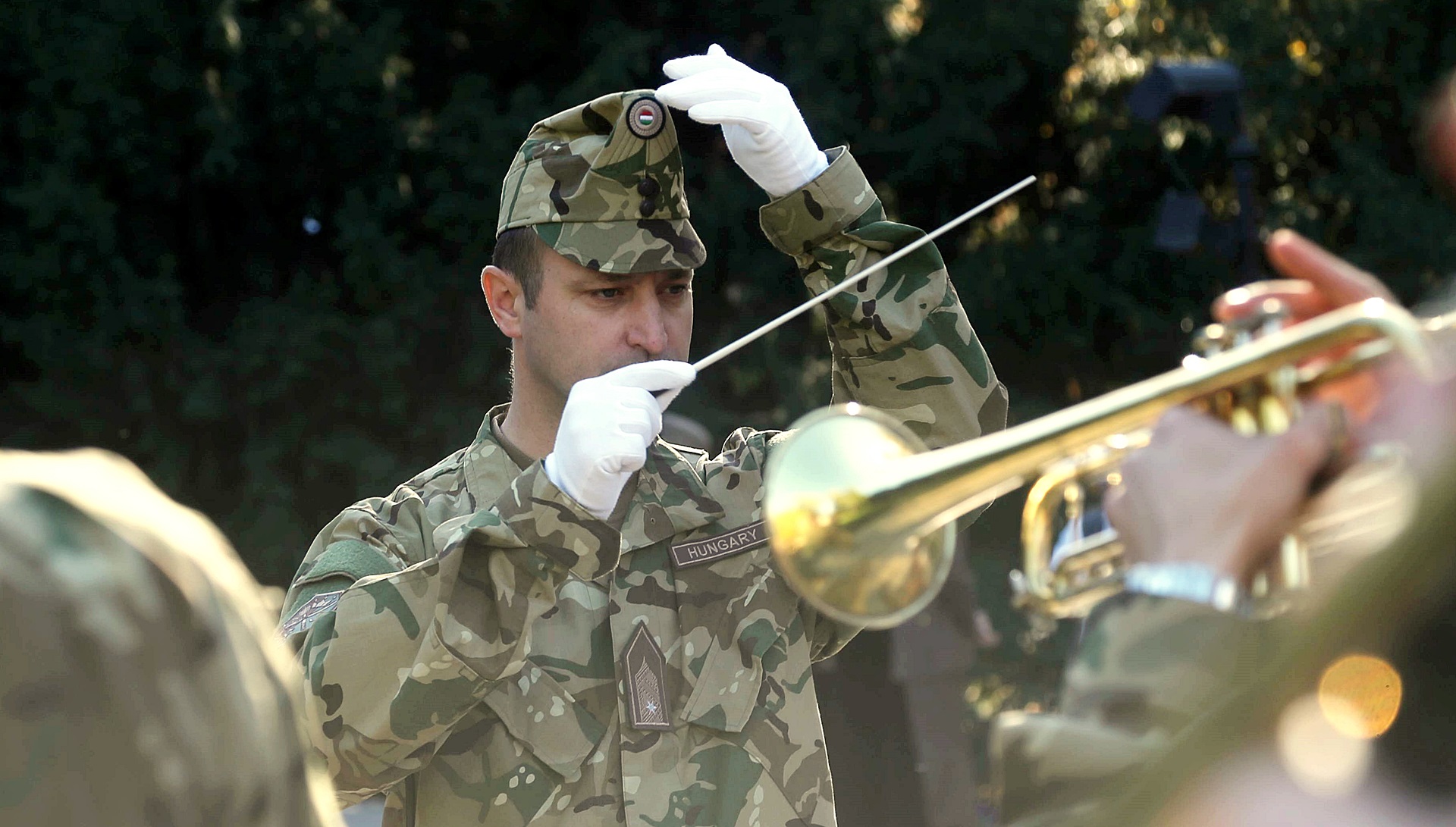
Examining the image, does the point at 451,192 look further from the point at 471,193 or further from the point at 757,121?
the point at 757,121

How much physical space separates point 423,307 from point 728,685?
6.15m

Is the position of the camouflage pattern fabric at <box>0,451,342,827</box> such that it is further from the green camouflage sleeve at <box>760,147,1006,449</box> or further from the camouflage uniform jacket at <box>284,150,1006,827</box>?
the green camouflage sleeve at <box>760,147,1006,449</box>

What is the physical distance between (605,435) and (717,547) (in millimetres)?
406

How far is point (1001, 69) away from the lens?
8.96 metres

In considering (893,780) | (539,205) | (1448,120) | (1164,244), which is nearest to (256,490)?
(893,780)

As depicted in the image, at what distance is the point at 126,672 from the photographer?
83cm

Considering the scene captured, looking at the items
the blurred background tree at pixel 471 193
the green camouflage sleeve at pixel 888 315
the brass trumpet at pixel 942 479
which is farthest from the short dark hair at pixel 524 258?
the blurred background tree at pixel 471 193

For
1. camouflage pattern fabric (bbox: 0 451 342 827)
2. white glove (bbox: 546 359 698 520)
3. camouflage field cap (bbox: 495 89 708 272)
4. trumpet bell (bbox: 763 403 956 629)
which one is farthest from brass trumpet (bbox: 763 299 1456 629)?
camouflage field cap (bbox: 495 89 708 272)

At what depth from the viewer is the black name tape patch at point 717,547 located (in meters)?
2.66

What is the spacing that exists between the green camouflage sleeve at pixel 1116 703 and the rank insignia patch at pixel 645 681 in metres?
1.30

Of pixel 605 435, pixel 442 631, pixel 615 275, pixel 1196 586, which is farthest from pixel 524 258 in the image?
pixel 1196 586

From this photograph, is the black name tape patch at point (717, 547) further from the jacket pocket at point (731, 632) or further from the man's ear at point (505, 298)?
the man's ear at point (505, 298)

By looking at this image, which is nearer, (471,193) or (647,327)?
(647,327)

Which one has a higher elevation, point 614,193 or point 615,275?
point 614,193
